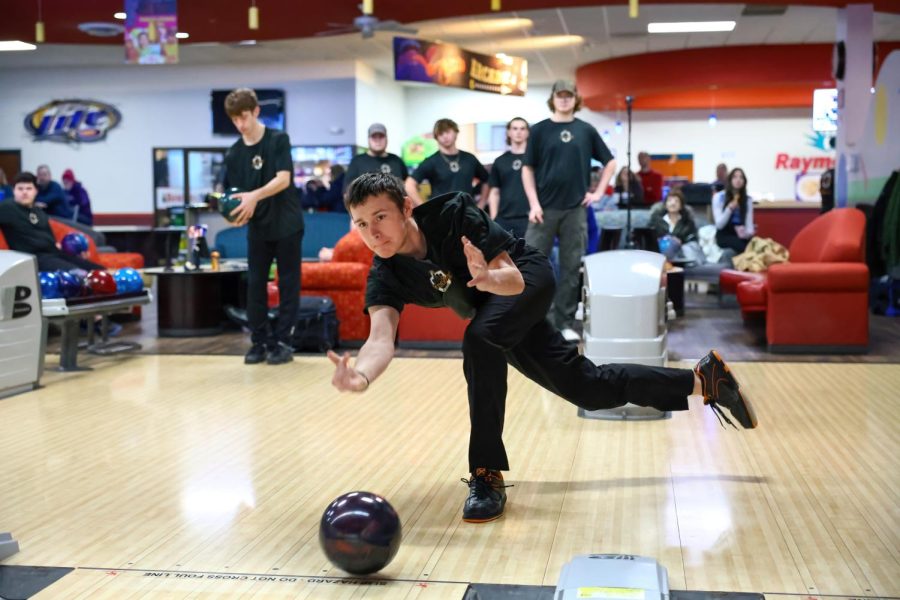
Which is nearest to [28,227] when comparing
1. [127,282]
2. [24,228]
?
[24,228]

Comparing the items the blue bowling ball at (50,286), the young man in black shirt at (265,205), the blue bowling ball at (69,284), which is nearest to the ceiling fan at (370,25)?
the young man in black shirt at (265,205)

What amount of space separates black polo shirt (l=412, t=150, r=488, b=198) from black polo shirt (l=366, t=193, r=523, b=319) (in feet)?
12.2

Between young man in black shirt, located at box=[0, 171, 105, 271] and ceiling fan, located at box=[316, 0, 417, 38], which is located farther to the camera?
ceiling fan, located at box=[316, 0, 417, 38]

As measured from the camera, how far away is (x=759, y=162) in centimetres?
1784

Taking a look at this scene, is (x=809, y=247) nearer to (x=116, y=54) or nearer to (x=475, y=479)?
(x=475, y=479)

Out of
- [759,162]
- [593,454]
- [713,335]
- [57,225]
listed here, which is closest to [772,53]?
[759,162]

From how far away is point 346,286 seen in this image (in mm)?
6648

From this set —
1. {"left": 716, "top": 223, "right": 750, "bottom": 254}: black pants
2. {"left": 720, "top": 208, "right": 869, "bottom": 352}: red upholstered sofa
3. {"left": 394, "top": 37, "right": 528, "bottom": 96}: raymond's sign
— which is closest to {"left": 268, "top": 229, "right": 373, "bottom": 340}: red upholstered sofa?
{"left": 720, "top": 208, "right": 869, "bottom": 352}: red upholstered sofa

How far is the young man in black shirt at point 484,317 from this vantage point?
2576mm

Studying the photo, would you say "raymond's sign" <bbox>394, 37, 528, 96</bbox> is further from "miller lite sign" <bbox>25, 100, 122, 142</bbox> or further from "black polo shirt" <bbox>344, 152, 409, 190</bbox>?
"miller lite sign" <bbox>25, 100, 122, 142</bbox>

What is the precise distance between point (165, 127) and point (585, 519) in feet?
46.8

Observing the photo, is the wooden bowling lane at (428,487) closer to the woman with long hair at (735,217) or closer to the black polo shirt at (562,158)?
the black polo shirt at (562,158)

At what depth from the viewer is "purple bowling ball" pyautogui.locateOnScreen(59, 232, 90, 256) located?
738cm

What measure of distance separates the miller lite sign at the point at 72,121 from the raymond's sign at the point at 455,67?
655cm
